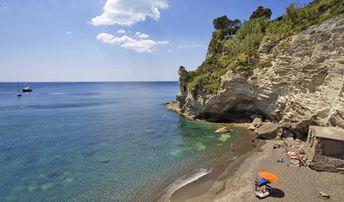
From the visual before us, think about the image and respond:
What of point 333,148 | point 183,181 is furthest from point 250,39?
point 183,181

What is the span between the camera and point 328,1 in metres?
31.5

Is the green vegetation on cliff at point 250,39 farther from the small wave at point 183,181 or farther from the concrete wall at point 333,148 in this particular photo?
the small wave at point 183,181

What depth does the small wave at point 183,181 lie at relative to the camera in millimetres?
16261

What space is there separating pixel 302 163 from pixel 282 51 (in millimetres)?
17063

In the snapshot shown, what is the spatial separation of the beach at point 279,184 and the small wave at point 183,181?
1.79 m

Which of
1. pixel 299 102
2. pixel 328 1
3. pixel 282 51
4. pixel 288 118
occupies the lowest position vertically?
pixel 288 118

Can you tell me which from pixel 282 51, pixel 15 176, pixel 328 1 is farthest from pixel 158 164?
pixel 328 1

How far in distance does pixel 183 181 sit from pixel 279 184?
7683 millimetres

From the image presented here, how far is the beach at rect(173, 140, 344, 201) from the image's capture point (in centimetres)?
1459

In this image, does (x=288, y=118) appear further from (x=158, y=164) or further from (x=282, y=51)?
(x=158, y=164)

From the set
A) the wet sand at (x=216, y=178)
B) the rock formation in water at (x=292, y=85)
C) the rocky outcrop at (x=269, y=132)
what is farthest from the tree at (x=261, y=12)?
the wet sand at (x=216, y=178)

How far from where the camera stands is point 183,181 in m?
18.2

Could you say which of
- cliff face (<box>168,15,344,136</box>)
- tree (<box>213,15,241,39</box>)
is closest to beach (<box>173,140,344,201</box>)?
cliff face (<box>168,15,344,136</box>)

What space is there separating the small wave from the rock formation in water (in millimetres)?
13810
